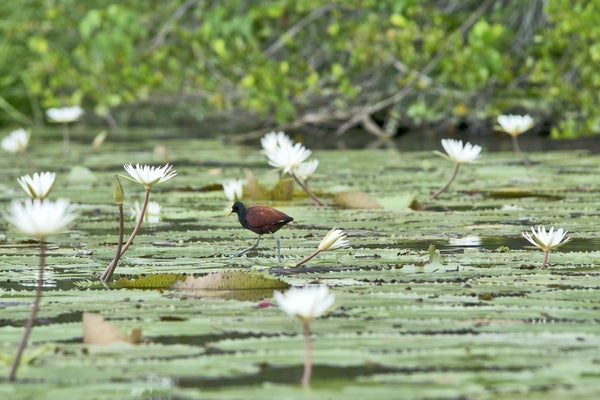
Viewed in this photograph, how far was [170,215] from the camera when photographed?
4152 millimetres

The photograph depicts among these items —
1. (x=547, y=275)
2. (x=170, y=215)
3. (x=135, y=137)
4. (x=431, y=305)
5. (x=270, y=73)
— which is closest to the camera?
(x=431, y=305)

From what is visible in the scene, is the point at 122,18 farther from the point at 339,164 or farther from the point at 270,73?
the point at 339,164

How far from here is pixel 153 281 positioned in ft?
8.63

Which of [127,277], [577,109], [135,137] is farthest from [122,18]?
[127,277]

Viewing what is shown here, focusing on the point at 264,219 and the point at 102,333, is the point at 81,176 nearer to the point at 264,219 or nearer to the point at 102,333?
the point at 264,219

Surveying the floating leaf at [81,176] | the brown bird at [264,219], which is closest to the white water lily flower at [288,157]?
the brown bird at [264,219]

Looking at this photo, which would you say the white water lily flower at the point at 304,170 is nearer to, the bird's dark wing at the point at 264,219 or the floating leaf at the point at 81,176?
the bird's dark wing at the point at 264,219

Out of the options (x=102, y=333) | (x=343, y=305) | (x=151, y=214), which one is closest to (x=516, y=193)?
(x=151, y=214)

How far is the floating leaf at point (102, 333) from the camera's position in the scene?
6.57 ft

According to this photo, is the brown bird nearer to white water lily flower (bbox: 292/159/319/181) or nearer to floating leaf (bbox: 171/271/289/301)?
floating leaf (bbox: 171/271/289/301)

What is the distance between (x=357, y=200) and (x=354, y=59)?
14.1 feet

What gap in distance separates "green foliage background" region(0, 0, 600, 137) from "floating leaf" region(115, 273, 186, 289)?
193 inches

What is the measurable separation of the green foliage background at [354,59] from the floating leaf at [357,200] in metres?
3.23

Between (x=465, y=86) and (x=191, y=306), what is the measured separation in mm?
5907
